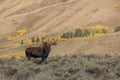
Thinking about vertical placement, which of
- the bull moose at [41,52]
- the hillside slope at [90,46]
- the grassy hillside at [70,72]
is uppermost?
the grassy hillside at [70,72]

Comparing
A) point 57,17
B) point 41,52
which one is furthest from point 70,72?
point 57,17

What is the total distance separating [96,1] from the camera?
63.7m

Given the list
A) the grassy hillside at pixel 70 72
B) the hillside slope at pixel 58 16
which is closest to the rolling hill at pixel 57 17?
the hillside slope at pixel 58 16

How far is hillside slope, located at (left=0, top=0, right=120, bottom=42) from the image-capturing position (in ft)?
187

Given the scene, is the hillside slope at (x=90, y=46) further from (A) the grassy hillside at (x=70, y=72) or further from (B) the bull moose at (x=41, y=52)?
(A) the grassy hillside at (x=70, y=72)

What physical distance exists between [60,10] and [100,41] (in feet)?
101

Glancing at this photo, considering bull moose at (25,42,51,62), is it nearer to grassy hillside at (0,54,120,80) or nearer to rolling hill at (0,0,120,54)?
grassy hillside at (0,54,120,80)

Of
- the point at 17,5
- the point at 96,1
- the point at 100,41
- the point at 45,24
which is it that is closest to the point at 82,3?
the point at 96,1

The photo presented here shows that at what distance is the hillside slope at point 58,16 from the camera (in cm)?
5691

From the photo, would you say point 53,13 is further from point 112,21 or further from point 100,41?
point 100,41

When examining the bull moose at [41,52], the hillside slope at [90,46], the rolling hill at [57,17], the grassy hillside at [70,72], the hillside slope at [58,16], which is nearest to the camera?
the grassy hillside at [70,72]

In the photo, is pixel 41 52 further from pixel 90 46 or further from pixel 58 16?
pixel 58 16

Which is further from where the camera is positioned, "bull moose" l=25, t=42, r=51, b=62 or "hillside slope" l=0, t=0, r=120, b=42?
"hillside slope" l=0, t=0, r=120, b=42

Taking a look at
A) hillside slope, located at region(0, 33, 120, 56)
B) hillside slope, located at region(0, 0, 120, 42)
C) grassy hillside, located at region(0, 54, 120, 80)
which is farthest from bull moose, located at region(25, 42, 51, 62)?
hillside slope, located at region(0, 0, 120, 42)
